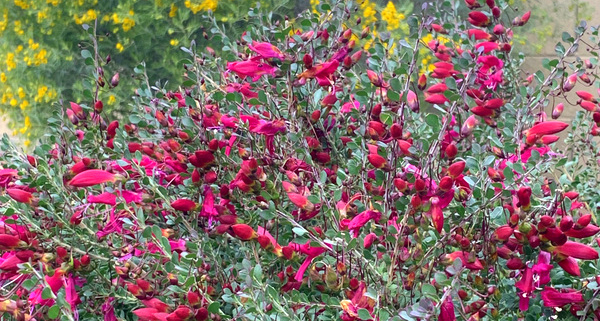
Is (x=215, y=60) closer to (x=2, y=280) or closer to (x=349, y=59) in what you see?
(x=349, y=59)

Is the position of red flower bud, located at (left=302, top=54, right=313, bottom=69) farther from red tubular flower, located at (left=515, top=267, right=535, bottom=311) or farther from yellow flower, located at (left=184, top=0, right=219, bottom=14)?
yellow flower, located at (left=184, top=0, right=219, bottom=14)

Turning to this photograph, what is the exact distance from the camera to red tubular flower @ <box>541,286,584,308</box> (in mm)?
895

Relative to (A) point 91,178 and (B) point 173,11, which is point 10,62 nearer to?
(B) point 173,11

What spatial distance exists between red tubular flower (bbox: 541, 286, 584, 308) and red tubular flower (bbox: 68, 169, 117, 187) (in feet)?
2.04

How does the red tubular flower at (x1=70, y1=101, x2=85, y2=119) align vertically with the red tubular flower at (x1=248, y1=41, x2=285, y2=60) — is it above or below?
below

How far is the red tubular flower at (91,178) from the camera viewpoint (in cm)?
104

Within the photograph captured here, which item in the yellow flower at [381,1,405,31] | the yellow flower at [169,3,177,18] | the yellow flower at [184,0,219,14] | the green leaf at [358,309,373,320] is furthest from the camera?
the yellow flower at [169,3,177,18]

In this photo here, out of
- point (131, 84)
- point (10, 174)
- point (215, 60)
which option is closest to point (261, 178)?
point (10, 174)

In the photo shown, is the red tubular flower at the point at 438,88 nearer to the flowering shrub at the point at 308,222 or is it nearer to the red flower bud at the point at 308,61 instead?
the flowering shrub at the point at 308,222

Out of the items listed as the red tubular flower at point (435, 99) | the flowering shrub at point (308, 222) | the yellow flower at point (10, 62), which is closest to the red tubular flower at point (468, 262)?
the flowering shrub at point (308, 222)

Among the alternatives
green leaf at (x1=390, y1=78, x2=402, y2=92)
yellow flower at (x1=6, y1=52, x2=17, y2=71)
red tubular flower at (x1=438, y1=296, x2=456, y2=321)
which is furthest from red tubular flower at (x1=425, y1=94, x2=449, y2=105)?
yellow flower at (x1=6, y1=52, x2=17, y2=71)

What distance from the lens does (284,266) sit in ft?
3.59

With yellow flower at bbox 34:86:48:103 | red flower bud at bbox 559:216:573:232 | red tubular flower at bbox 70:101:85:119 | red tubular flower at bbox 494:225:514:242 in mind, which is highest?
red flower bud at bbox 559:216:573:232

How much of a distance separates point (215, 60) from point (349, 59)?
0.52 metres
